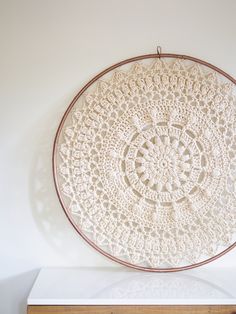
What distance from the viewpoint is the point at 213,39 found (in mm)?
1682

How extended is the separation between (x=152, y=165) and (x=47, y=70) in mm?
667

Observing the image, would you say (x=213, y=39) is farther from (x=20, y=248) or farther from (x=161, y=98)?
(x=20, y=248)

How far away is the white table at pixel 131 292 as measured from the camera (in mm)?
1355

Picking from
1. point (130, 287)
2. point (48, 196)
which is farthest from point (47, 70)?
point (130, 287)

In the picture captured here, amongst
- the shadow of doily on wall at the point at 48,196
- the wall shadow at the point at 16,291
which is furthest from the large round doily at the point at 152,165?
the wall shadow at the point at 16,291

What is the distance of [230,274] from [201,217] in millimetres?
289

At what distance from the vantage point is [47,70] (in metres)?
1.67

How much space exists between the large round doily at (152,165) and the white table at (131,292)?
9 centimetres

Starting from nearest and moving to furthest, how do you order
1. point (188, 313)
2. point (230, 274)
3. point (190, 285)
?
point (188, 313), point (190, 285), point (230, 274)

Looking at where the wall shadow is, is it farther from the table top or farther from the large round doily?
the large round doily

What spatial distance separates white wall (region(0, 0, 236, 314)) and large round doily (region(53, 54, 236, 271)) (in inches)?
3.2

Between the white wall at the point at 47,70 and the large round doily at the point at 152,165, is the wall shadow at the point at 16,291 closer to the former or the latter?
the white wall at the point at 47,70

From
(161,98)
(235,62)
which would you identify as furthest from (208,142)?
(235,62)

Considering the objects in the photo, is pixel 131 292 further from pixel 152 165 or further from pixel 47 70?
pixel 47 70
